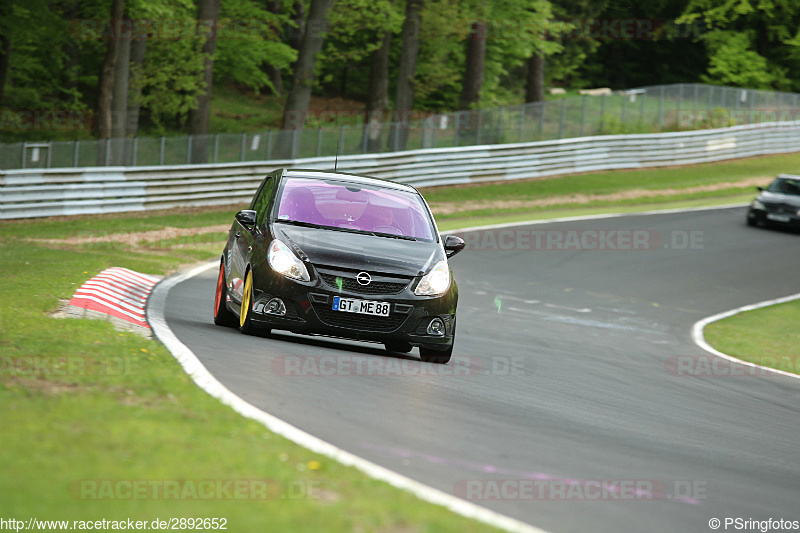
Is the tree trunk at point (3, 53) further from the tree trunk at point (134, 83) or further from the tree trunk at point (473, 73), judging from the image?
the tree trunk at point (473, 73)

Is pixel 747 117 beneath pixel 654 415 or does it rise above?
above

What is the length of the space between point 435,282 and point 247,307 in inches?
71.4

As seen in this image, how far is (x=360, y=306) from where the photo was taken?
9453mm

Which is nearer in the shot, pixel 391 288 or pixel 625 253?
pixel 391 288

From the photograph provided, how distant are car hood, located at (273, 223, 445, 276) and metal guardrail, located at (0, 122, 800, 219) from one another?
51.4ft

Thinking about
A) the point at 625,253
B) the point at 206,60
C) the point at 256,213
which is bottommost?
the point at 625,253

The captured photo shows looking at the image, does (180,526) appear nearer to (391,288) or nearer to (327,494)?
(327,494)

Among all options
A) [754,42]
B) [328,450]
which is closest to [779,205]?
[328,450]

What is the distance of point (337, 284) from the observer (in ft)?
31.0

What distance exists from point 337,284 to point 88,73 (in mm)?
39897

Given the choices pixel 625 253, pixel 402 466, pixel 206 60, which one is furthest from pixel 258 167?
pixel 402 466

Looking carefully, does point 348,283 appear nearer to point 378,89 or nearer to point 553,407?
point 553,407

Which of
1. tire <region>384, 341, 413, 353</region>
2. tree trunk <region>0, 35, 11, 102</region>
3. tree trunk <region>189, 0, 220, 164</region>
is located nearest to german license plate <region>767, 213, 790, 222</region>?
tree trunk <region>189, 0, 220, 164</region>

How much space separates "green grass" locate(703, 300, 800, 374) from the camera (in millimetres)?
15000
